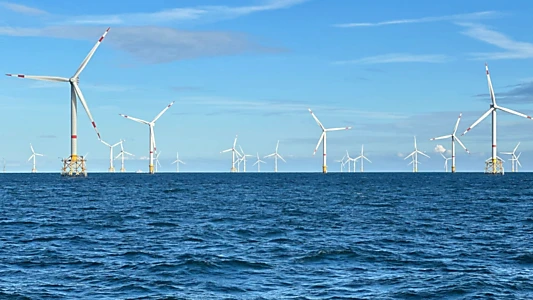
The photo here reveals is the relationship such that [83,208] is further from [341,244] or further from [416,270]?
[416,270]

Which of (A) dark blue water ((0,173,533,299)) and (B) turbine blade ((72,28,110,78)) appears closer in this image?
(A) dark blue water ((0,173,533,299))

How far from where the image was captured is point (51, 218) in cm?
5822

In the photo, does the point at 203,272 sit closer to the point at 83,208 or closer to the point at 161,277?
the point at 161,277

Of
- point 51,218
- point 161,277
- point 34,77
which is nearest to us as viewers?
point 161,277

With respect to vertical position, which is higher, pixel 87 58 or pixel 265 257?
pixel 87 58

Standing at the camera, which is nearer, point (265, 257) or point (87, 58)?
point (265, 257)

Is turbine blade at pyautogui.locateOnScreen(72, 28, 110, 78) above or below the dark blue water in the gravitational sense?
above

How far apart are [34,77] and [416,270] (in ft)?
485

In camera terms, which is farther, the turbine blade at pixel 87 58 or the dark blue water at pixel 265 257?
the turbine blade at pixel 87 58

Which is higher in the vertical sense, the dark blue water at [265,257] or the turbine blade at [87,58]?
the turbine blade at [87,58]

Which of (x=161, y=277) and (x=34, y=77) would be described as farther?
(x=34, y=77)

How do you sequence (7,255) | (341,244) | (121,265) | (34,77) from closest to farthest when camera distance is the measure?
1. (121,265)
2. (7,255)
3. (341,244)
4. (34,77)

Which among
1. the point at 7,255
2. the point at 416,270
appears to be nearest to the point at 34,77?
the point at 7,255

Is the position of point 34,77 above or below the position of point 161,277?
above
